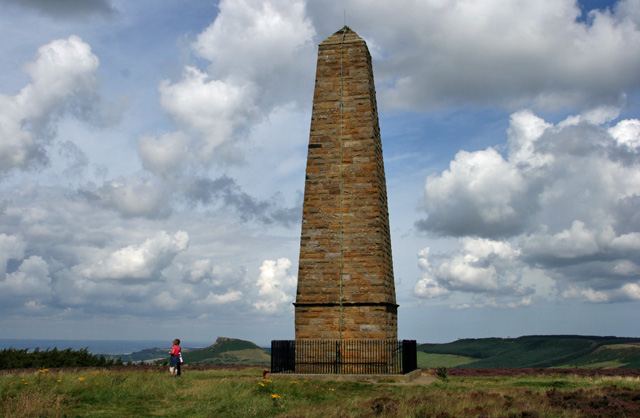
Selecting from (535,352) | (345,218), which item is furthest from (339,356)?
(535,352)

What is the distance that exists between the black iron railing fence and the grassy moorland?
2358 mm

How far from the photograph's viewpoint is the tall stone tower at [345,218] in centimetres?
1923

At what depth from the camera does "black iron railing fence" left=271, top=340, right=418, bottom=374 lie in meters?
18.8

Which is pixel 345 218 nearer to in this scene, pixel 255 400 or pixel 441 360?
pixel 255 400

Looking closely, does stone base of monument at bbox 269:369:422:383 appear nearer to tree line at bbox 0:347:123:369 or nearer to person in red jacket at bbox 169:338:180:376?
person in red jacket at bbox 169:338:180:376

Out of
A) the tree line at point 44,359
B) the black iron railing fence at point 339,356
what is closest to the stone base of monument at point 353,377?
the black iron railing fence at point 339,356

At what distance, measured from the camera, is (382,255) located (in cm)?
1945

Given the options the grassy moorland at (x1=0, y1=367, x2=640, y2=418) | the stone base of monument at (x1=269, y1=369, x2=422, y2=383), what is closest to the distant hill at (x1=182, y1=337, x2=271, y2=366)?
the stone base of monument at (x1=269, y1=369, x2=422, y2=383)

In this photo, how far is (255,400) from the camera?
509 inches

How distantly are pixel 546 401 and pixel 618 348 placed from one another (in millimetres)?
102269

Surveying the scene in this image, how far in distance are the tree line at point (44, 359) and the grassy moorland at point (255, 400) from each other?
11382mm

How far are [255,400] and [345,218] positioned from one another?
8.44m

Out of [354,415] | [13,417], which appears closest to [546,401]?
[354,415]

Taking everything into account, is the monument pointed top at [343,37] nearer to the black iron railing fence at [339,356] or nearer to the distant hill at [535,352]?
the black iron railing fence at [339,356]
